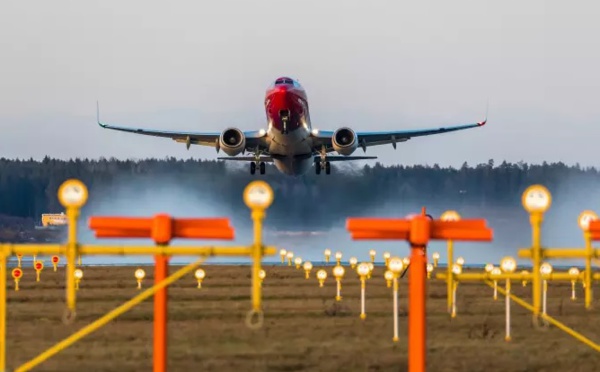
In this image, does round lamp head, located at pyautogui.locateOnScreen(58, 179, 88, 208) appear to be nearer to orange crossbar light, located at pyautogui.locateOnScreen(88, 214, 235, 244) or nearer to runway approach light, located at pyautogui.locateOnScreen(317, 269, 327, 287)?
orange crossbar light, located at pyautogui.locateOnScreen(88, 214, 235, 244)

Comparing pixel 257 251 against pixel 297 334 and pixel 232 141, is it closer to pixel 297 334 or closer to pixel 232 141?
pixel 297 334

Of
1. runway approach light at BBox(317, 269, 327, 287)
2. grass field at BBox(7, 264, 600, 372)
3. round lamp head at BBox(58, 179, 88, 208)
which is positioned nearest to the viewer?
round lamp head at BBox(58, 179, 88, 208)

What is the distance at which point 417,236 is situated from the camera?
11023mm

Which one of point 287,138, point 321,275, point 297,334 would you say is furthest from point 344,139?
point 297,334

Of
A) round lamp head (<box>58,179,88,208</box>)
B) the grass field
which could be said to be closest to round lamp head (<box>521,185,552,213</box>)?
round lamp head (<box>58,179,88,208</box>)

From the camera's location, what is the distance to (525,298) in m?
40.4

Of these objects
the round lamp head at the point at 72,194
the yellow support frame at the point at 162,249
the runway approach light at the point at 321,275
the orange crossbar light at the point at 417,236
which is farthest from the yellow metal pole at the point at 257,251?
the runway approach light at the point at 321,275

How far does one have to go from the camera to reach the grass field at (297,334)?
20109 mm

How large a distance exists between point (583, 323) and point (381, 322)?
4.60 meters

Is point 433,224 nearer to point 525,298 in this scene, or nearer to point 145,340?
point 145,340

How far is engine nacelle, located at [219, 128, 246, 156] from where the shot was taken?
184ft

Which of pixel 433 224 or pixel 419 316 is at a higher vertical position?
pixel 433 224

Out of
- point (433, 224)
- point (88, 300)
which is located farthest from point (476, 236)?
point (88, 300)

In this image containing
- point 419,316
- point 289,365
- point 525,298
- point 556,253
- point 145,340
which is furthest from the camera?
point 525,298
